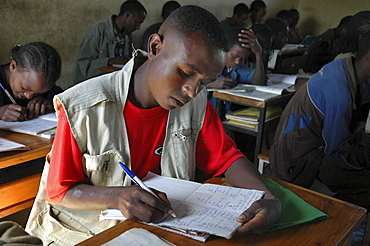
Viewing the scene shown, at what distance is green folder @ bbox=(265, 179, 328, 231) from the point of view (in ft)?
3.80

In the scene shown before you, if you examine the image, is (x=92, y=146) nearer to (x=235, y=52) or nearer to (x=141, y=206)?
(x=141, y=206)

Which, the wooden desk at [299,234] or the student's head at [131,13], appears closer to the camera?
the wooden desk at [299,234]

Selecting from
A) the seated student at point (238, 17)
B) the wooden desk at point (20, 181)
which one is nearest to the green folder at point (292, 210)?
the wooden desk at point (20, 181)

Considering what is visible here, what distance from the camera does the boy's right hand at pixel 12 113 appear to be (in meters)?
2.11

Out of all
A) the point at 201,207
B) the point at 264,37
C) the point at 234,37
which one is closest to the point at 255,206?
the point at 201,207

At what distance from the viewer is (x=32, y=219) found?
53.0 inches

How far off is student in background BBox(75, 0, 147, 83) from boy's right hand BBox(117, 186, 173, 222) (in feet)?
10.6

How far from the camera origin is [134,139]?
134 cm

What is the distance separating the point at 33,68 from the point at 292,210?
5.25 ft

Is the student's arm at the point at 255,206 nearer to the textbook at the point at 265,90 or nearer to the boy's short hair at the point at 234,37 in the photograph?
the textbook at the point at 265,90

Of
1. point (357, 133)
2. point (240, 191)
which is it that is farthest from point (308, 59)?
point (240, 191)

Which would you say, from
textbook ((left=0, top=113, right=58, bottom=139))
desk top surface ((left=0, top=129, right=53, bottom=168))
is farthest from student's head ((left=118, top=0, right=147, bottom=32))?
desk top surface ((left=0, top=129, right=53, bottom=168))

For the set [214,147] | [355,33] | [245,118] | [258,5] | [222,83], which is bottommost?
[245,118]

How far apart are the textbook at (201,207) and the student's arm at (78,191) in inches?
1.7
